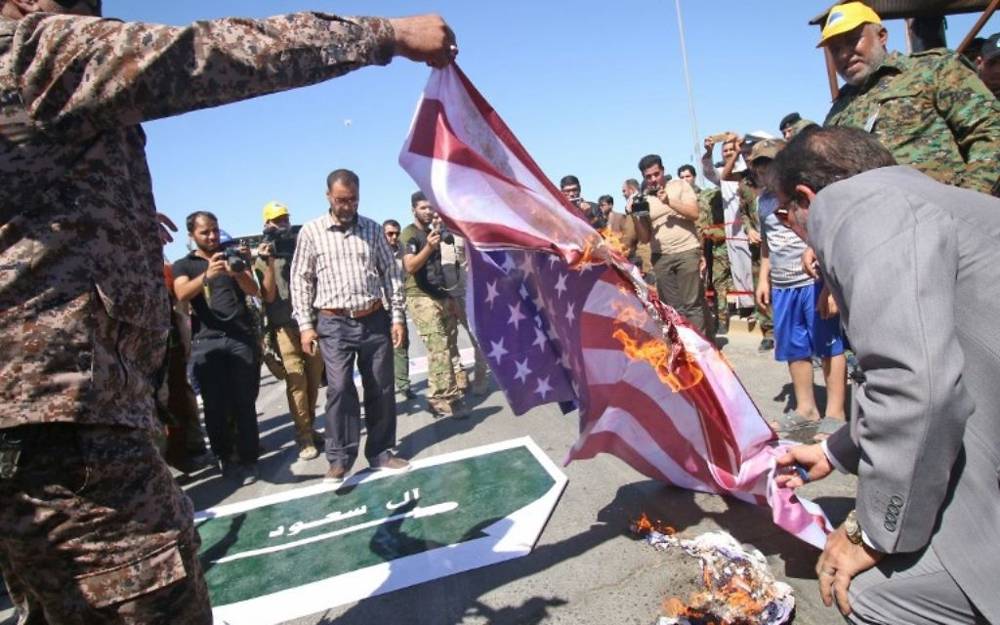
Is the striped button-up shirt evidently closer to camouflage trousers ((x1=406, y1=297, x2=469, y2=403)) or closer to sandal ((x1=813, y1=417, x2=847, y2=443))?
camouflage trousers ((x1=406, y1=297, x2=469, y2=403))

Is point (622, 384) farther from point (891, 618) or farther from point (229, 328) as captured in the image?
point (229, 328)

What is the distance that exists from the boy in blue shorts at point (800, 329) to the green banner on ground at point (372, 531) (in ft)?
6.19

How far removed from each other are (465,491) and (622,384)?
1.69m

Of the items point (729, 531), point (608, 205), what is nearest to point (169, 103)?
point (729, 531)

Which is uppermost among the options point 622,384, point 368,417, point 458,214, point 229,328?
point 458,214

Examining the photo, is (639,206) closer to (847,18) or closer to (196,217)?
(847,18)

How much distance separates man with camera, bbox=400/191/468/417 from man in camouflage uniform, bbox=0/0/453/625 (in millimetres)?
4643

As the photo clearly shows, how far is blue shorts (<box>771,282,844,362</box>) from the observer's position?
405 cm

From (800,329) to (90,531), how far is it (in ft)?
13.9

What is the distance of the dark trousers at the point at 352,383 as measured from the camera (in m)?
4.64

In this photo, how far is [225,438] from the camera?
5.38 m

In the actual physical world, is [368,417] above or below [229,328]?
below

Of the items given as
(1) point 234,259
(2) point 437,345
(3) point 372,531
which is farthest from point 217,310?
(3) point 372,531

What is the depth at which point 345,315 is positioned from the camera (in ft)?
15.2
